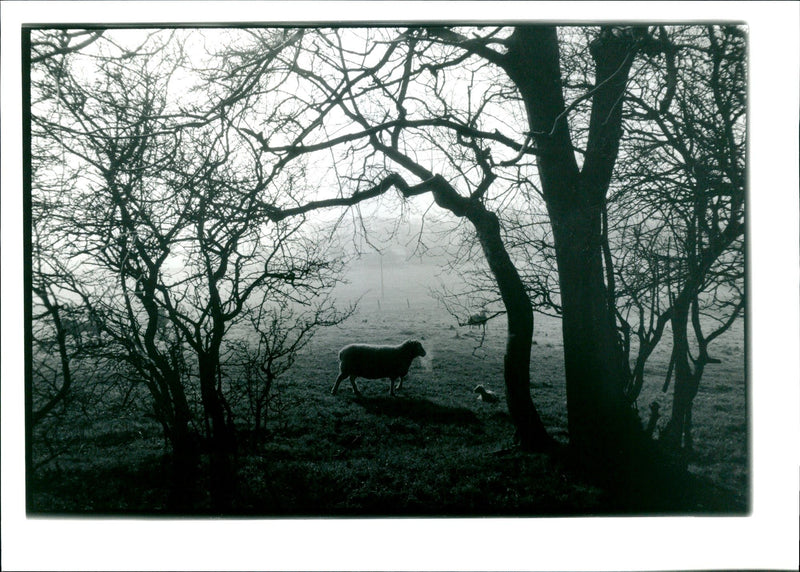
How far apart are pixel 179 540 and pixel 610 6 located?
13.2 feet

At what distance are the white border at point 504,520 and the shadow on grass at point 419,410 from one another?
58cm

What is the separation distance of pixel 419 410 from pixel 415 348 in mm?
394

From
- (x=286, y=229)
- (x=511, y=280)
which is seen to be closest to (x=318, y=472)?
(x=286, y=229)

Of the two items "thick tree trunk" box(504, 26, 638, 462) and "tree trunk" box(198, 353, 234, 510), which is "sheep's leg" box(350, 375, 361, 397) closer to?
"tree trunk" box(198, 353, 234, 510)

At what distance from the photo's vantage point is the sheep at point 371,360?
267 centimetres

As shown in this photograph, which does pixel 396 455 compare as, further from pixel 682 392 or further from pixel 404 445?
pixel 682 392

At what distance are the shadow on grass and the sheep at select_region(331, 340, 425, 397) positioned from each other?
0.08m

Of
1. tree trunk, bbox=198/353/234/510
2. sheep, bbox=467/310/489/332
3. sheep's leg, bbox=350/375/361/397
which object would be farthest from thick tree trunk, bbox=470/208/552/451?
tree trunk, bbox=198/353/234/510

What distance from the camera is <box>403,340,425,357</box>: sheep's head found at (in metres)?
2.69

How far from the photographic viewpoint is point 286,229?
270 cm

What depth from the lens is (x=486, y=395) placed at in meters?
2.71

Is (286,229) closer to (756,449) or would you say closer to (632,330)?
(632,330)

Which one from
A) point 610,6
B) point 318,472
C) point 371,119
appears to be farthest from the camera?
point 371,119

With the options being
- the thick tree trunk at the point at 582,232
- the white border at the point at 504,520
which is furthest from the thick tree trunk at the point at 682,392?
the white border at the point at 504,520
